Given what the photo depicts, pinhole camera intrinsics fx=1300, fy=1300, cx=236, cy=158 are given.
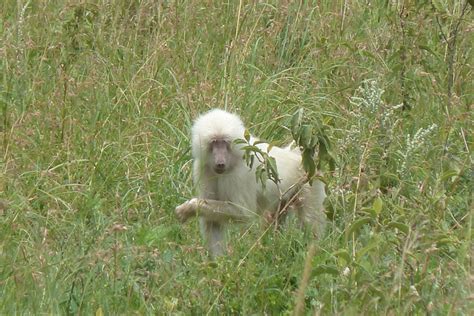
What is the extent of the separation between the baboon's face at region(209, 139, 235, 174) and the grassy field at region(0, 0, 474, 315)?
0.34m

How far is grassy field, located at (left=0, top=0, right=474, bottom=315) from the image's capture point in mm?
5270

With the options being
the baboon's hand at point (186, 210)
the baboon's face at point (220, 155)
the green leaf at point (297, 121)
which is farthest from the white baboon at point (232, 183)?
the green leaf at point (297, 121)

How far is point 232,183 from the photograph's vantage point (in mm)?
7234

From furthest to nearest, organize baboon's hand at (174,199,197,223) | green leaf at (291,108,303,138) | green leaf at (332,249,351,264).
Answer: baboon's hand at (174,199,197,223), green leaf at (291,108,303,138), green leaf at (332,249,351,264)

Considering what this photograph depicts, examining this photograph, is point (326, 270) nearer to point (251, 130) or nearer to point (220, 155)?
point (220, 155)

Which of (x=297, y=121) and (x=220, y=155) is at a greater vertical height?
(x=297, y=121)

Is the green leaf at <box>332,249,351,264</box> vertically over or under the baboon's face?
over

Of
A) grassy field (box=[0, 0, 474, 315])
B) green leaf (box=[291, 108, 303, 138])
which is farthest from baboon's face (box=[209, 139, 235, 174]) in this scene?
green leaf (box=[291, 108, 303, 138])

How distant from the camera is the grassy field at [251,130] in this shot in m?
5.27

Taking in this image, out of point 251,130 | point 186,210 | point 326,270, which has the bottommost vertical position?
point 251,130

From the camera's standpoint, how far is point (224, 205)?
279 inches

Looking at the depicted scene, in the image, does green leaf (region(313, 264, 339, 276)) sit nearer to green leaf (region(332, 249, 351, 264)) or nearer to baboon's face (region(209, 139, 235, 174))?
green leaf (region(332, 249, 351, 264))

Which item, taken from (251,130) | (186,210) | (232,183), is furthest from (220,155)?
(251,130)

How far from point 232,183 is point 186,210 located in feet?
1.78
